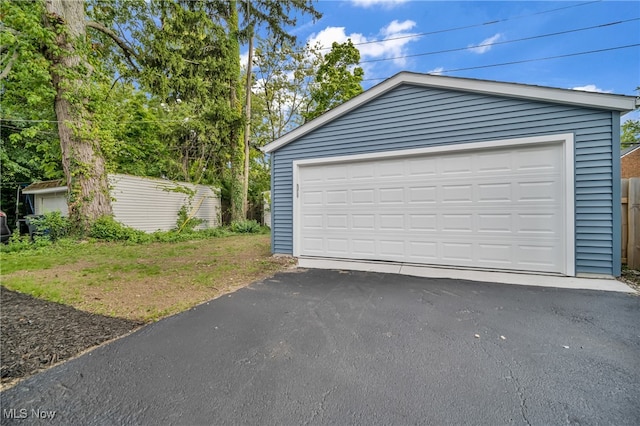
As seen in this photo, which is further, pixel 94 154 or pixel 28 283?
pixel 94 154

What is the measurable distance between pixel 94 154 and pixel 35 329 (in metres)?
7.57

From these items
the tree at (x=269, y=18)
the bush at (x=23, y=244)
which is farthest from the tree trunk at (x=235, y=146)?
the bush at (x=23, y=244)

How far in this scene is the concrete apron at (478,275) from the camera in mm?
3630

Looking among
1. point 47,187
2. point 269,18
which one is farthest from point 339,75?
point 47,187

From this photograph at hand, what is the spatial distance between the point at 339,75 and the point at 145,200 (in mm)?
10543

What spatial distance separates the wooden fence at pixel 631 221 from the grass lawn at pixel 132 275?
5588 mm

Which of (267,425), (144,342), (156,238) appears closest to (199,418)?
(267,425)

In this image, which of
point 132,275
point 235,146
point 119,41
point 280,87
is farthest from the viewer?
point 280,87

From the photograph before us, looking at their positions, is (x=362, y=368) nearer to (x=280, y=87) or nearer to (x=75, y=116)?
(x=75, y=116)

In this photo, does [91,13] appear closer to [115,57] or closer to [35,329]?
[115,57]

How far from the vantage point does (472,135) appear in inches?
178

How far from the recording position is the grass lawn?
123 inches

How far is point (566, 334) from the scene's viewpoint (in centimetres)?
233

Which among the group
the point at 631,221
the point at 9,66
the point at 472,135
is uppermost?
the point at 9,66
